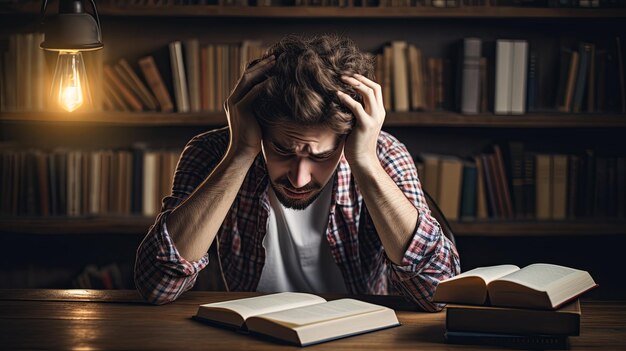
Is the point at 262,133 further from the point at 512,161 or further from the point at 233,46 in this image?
the point at 512,161

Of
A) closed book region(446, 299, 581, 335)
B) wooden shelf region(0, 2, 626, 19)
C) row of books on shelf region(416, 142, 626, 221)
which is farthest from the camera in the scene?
row of books on shelf region(416, 142, 626, 221)

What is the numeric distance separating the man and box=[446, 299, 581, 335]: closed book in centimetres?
21

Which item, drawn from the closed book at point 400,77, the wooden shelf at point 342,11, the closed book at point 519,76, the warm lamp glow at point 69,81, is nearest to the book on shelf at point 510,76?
Answer: the closed book at point 519,76

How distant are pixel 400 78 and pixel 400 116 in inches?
5.6

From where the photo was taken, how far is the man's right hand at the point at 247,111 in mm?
1707

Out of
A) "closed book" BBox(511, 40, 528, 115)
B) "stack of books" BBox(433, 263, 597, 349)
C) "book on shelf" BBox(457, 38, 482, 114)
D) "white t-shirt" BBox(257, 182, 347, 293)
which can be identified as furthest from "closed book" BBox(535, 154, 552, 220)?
"stack of books" BBox(433, 263, 597, 349)

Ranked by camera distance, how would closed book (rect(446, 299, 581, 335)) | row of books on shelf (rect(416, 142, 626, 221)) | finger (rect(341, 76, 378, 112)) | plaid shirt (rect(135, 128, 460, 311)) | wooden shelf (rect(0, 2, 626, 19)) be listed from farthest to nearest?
row of books on shelf (rect(416, 142, 626, 221))
wooden shelf (rect(0, 2, 626, 19))
plaid shirt (rect(135, 128, 460, 311))
finger (rect(341, 76, 378, 112))
closed book (rect(446, 299, 581, 335))

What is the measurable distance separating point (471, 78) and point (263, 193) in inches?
48.9

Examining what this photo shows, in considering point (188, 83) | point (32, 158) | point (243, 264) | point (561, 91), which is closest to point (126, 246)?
point (32, 158)

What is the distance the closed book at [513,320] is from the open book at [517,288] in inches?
0.5

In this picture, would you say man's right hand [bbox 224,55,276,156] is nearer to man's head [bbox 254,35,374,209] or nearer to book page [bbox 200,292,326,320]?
man's head [bbox 254,35,374,209]

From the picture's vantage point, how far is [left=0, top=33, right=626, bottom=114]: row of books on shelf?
2832 mm

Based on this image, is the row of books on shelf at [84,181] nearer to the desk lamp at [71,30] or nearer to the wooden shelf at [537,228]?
the wooden shelf at [537,228]

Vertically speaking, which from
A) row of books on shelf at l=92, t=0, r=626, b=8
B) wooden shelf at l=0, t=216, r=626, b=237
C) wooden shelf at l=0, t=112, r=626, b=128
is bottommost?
wooden shelf at l=0, t=216, r=626, b=237
